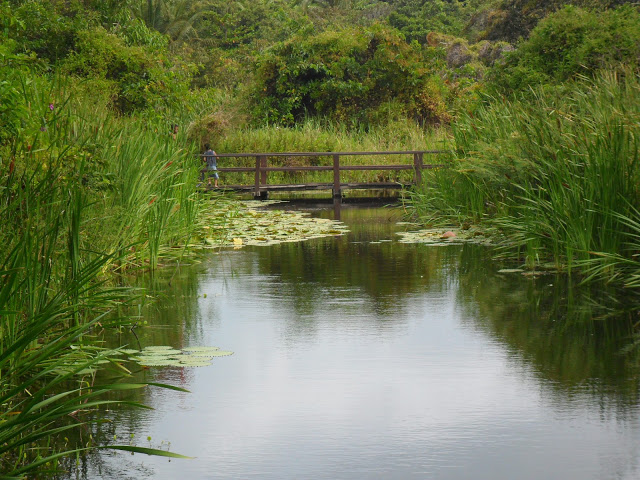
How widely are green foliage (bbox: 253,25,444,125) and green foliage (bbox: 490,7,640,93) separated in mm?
14421

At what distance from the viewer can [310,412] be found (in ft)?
19.7

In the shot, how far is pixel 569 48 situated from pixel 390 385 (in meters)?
16.2

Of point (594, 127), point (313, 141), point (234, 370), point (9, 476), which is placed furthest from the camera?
point (313, 141)

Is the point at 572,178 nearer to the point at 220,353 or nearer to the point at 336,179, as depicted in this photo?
the point at 220,353

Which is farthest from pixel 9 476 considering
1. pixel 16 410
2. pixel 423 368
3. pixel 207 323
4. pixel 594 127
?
pixel 594 127

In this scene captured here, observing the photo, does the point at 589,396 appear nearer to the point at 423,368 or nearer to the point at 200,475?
the point at 423,368

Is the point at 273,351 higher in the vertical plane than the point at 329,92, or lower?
lower

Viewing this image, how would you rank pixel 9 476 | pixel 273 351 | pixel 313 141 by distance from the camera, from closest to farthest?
pixel 9 476
pixel 273 351
pixel 313 141

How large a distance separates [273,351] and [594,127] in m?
5.69

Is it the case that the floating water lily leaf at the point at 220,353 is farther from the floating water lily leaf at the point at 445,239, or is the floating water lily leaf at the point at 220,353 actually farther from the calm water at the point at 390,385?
the floating water lily leaf at the point at 445,239

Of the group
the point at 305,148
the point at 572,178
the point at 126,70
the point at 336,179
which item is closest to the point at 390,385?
the point at 572,178

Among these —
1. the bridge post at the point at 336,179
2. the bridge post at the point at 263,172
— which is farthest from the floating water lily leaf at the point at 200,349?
the bridge post at the point at 263,172

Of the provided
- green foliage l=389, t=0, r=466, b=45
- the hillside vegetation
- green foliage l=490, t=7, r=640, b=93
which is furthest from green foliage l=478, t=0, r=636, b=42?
green foliage l=490, t=7, r=640, b=93

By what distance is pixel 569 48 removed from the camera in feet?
70.3
